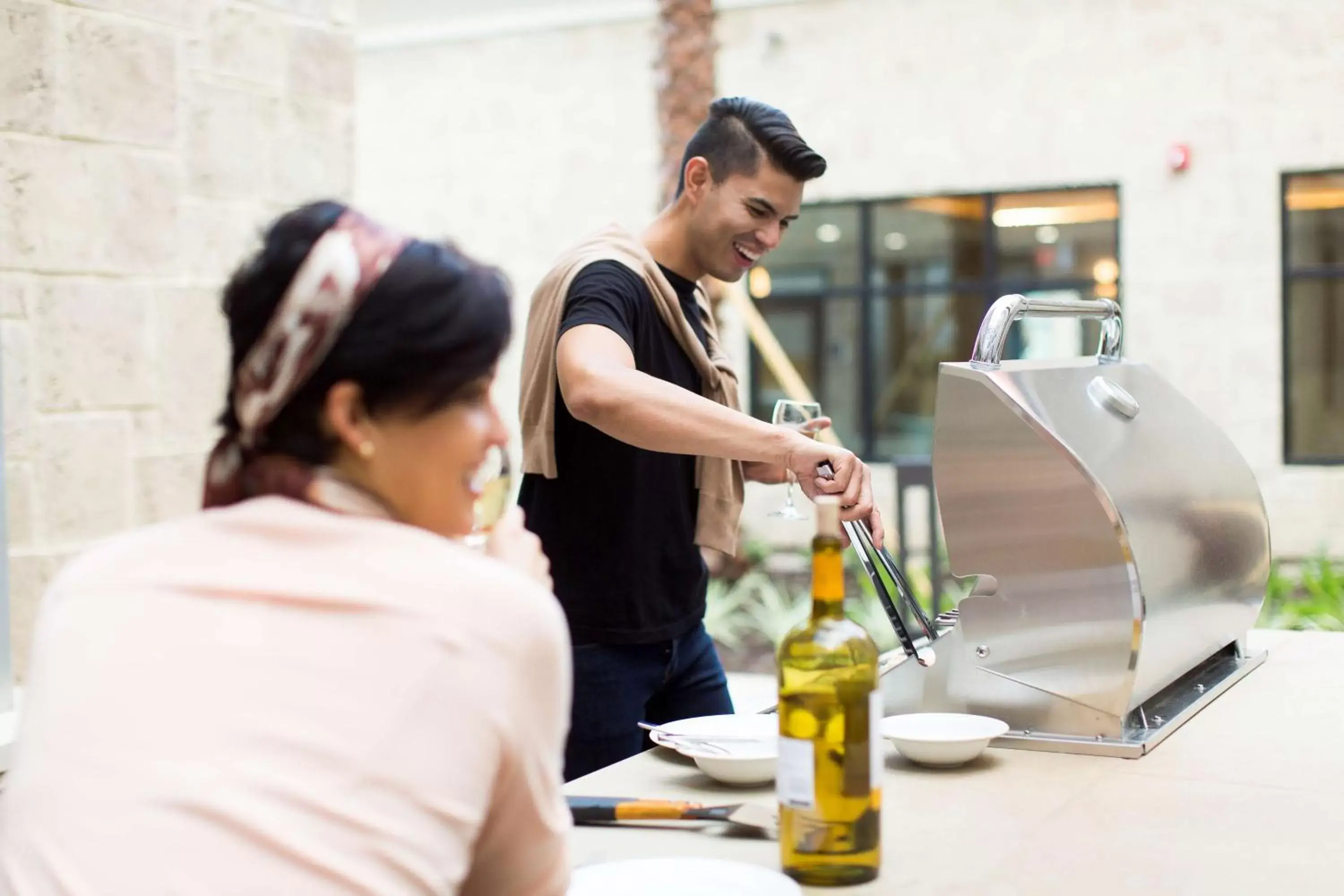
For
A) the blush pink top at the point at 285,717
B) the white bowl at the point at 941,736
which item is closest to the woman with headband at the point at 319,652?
the blush pink top at the point at 285,717

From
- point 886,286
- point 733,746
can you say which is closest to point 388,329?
point 733,746

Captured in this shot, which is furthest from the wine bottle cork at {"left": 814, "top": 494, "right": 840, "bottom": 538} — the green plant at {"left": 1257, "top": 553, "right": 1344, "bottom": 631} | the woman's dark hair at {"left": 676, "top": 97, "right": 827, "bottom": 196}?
the green plant at {"left": 1257, "top": 553, "right": 1344, "bottom": 631}

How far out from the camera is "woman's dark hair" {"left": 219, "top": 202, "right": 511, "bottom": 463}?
3.48 feet

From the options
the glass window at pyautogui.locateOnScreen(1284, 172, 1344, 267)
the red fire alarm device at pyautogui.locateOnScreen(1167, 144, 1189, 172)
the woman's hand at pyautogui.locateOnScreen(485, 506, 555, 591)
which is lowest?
the woman's hand at pyautogui.locateOnScreen(485, 506, 555, 591)

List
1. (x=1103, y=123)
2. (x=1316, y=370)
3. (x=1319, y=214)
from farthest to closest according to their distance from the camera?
(x=1103, y=123) → (x=1316, y=370) → (x=1319, y=214)

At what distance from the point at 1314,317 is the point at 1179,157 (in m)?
1.37

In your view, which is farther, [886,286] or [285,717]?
[886,286]

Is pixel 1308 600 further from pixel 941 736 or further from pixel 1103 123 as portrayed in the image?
pixel 941 736

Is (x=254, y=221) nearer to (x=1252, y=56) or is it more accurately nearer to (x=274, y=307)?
(x=274, y=307)

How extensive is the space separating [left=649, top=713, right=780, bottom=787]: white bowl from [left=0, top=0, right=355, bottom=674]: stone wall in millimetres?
1979

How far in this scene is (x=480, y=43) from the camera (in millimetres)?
12000

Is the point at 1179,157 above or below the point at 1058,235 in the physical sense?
above

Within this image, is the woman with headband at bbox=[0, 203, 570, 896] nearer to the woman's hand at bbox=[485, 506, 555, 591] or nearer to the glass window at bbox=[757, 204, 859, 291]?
the woman's hand at bbox=[485, 506, 555, 591]

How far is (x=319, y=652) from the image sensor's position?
993mm
